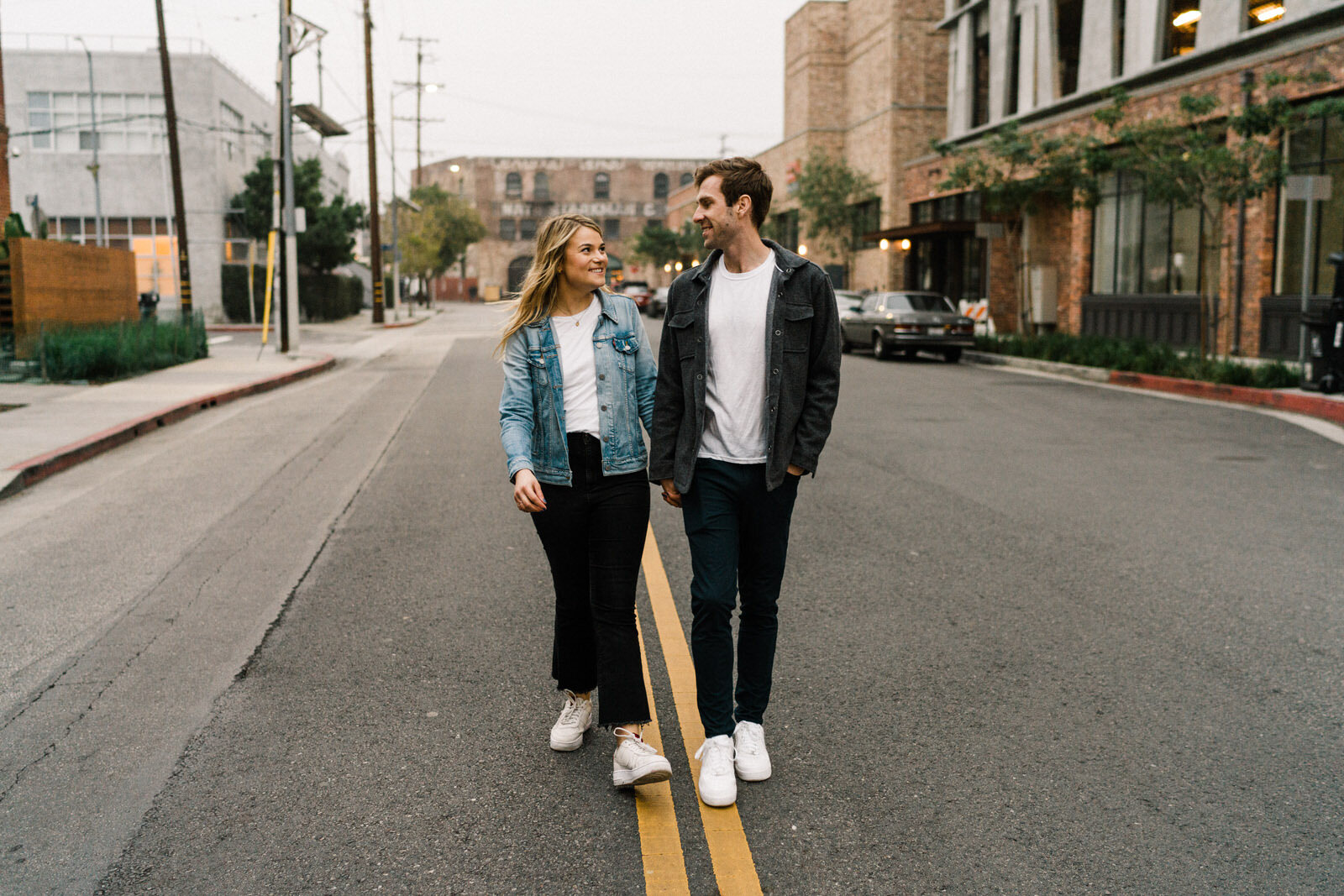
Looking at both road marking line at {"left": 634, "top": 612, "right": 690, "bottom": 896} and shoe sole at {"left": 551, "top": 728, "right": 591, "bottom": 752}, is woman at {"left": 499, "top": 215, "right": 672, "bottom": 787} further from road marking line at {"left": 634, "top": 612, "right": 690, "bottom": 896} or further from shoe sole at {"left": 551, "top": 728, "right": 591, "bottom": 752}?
shoe sole at {"left": 551, "top": 728, "right": 591, "bottom": 752}

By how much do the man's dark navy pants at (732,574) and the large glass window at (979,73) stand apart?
36.1 metres

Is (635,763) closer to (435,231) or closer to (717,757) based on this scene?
(717,757)

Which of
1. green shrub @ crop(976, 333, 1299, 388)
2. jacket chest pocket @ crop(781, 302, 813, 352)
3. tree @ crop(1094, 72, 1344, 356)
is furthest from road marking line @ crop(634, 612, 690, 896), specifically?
tree @ crop(1094, 72, 1344, 356)

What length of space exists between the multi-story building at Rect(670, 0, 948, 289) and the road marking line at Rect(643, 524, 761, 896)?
33.0 metres

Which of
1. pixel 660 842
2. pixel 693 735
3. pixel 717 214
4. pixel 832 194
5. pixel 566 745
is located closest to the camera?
pixel 660 842

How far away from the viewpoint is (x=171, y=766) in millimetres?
3980

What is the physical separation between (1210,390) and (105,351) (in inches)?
669

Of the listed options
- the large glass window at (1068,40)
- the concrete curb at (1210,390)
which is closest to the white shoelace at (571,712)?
the concrete curb at (1210,390)

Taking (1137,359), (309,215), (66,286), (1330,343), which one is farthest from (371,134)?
(1330,343)

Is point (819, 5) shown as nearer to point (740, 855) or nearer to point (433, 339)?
point (433, 339)

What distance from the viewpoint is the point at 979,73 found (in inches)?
1470

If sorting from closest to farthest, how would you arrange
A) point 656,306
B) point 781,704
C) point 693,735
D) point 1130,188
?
1. point 693,735
2. point 781,704
3. point 1130,188
4. point 656,306

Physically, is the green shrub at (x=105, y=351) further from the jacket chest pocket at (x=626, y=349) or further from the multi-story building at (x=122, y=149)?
the multi-story building at (x=122, y=149)

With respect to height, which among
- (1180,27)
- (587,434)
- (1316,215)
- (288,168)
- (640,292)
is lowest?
(587,434)
